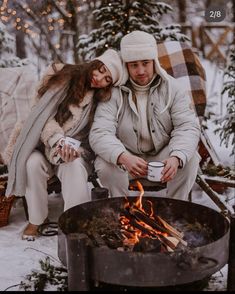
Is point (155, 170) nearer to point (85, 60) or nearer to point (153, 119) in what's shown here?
point (153, 119)

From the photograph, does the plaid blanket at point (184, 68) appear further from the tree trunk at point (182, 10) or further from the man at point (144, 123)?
the tree trunk at point (182, 10)

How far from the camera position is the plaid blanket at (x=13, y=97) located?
4.39m

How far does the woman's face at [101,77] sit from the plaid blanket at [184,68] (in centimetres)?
117

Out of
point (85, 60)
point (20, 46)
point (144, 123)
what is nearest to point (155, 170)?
point (144, 123)

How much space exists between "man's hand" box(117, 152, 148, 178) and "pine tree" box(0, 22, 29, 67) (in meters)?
2.94

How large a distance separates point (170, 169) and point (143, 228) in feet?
Answer: 1.85

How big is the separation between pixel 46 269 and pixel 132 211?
700 mm

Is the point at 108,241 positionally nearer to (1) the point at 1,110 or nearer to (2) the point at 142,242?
(2) the point at 142,242

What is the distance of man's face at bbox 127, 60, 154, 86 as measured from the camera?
12.0ft

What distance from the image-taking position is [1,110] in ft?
14.6

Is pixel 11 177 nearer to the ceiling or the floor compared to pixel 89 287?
nearer to the ceiling

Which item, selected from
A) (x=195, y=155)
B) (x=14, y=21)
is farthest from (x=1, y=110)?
(x=14, y=21)

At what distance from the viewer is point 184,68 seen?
4.75 m

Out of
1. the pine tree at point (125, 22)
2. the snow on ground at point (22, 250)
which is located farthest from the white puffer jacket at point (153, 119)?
the pine tree at point (125, 22)
